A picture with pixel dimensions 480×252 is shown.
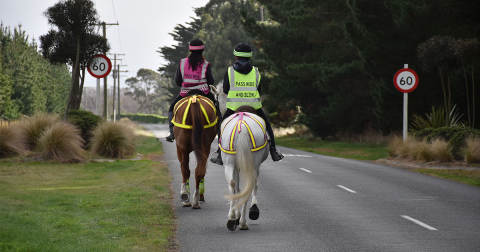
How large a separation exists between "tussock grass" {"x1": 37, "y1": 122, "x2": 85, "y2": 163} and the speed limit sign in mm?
3701

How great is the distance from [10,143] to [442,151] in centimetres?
1474

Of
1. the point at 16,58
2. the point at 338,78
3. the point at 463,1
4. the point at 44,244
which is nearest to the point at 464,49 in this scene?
the point at 463,1

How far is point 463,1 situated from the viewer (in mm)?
27375

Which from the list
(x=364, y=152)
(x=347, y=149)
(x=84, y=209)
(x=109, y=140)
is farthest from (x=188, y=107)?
(x=347, y=149)

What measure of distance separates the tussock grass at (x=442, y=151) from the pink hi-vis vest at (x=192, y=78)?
12.5m

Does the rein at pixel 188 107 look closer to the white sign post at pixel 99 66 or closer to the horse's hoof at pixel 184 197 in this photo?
the horse's hoof at pixel 184 197

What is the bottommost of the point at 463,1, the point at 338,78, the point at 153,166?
the point at 153,166

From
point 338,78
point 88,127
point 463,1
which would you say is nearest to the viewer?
point 88,127

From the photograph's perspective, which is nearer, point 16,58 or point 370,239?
point 370,239

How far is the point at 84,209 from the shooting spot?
10047 mm

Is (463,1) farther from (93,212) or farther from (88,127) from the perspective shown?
(93,212)

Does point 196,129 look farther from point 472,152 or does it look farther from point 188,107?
point 472,152

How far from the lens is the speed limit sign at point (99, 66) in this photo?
71.9 feet

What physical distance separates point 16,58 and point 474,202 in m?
40.3
